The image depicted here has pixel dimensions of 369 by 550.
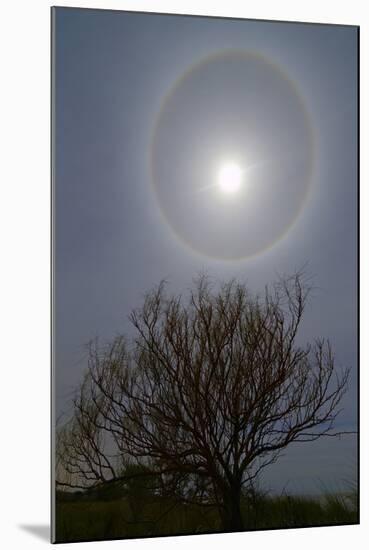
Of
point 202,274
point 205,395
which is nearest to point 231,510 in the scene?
point 205,395

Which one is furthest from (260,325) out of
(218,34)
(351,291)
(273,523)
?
(218,34)

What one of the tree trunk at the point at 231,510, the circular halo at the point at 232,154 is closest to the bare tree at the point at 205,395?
the tree trunk at the point at 231,510

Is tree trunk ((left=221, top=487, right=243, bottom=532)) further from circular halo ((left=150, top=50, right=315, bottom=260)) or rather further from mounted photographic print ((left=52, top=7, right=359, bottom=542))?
circular halo ((left=150, top=50, right=315, bottom=260))

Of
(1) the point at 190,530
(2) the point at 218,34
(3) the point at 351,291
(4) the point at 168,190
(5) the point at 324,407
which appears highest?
(2) the point at 218,34

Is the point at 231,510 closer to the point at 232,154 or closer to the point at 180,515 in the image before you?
the point at 180,515

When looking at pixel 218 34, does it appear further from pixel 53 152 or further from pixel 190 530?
pixel 190 530

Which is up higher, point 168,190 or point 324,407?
point 168,190

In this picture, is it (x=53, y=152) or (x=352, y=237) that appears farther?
(x=352, y=237)
